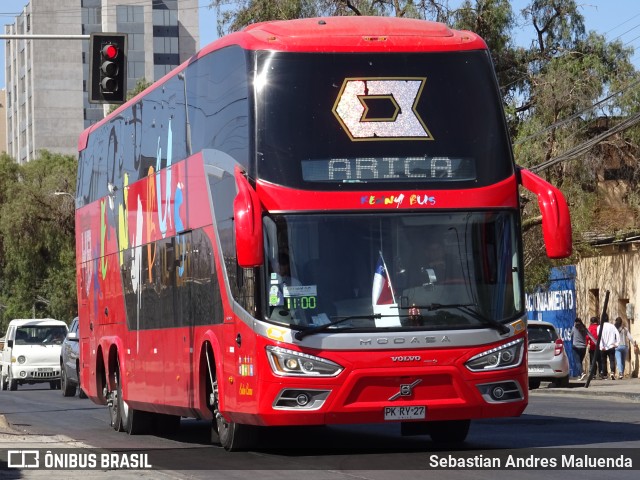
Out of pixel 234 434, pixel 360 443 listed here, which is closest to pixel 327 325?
pixel 234 434

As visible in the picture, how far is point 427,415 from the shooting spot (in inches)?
538

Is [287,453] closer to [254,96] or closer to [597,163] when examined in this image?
[254,96]

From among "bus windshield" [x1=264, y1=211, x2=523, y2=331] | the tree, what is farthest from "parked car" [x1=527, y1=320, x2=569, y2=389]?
the tree

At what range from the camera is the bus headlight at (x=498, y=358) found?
540 inches

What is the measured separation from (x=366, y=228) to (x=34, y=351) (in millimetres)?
28336

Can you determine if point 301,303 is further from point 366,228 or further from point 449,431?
point 449,431

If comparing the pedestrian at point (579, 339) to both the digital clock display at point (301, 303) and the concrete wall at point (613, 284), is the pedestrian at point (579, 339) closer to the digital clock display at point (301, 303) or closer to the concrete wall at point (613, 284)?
the concrete wall at point (613, 284)

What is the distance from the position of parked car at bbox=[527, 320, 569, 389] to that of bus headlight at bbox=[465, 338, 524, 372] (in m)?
17.7

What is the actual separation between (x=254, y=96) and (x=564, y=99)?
78.9 feet

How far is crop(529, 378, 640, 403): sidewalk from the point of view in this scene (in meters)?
27.9

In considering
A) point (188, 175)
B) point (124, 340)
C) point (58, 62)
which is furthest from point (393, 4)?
point (58, 62)

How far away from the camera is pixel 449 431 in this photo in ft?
51.7

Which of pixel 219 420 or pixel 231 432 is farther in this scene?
pixel 219 420

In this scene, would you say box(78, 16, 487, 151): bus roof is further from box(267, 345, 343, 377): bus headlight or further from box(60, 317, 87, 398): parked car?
box(60, 317, 87, 398): parked car
